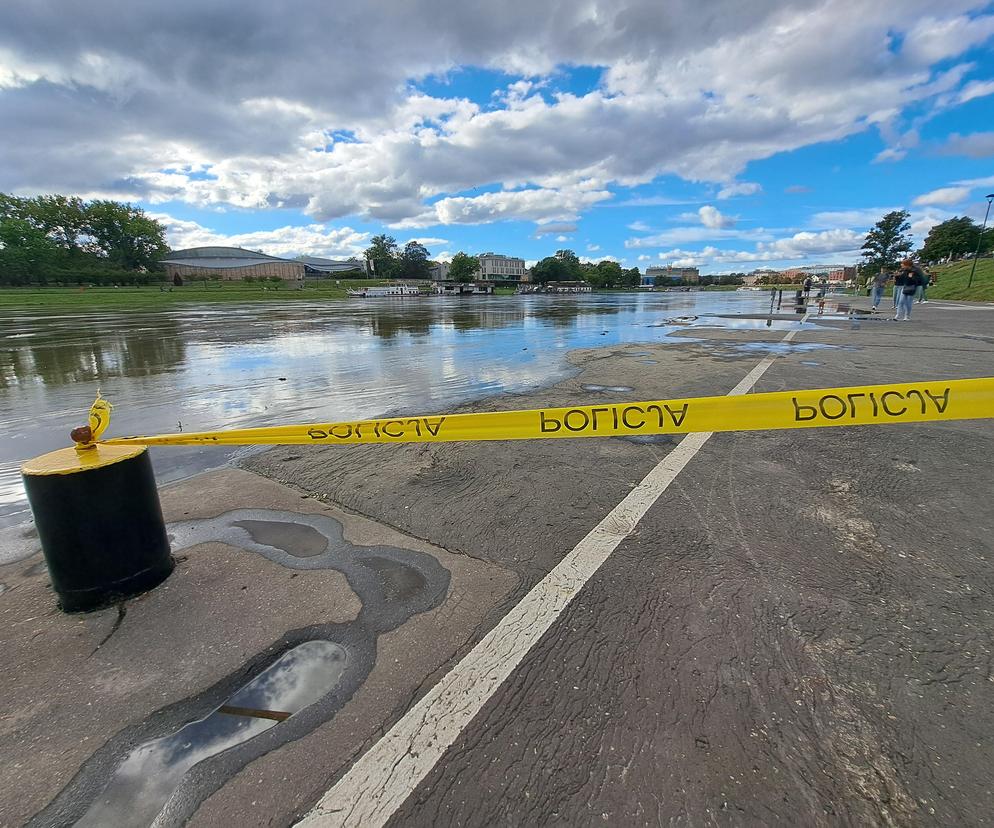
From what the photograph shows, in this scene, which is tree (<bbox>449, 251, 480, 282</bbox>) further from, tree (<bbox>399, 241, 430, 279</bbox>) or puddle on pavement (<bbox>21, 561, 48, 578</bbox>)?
puddle on pavement (<bbox>21, 561, 48, 578</bbox>)

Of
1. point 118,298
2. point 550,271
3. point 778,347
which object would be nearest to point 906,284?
point 778,347

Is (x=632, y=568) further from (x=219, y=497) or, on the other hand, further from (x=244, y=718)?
(x=219, y=497)

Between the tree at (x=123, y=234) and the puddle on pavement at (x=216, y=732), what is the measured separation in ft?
429

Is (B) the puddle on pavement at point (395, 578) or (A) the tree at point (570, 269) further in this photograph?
(A) the tree at point (570, 269)

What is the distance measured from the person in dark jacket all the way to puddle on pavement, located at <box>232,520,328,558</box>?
2060cm

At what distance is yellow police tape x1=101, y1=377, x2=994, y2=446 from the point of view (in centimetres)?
293

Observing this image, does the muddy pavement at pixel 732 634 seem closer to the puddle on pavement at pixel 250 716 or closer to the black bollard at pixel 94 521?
the puddle on pavement at pixel 250 716

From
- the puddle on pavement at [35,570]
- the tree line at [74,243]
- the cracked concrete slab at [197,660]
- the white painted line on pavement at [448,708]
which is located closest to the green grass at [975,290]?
the white painted line on pavement at [448,708]

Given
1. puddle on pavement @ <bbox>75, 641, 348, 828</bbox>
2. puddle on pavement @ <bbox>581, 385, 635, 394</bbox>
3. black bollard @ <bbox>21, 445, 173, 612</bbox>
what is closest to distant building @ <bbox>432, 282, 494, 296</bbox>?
puddle on pavement @ <bbox>581, 385, 635, 394</bbox>

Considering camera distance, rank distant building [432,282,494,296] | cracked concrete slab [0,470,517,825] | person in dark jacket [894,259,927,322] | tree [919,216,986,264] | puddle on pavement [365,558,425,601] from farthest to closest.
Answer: distant building [432,282,494,296], tree [919,216,986,264], person in dark jacket [894,259,927,322], puddle on pavement [365,558,425,601], cracked concrete slab [0,470,517,825]

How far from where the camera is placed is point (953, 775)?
66.2 inches

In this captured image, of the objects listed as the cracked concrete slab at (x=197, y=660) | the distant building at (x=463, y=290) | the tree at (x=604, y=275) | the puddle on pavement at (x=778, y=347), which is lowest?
the cracked concrete slab at (x=197, y=660)

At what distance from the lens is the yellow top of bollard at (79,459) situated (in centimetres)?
253

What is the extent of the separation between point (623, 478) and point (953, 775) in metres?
2.69
